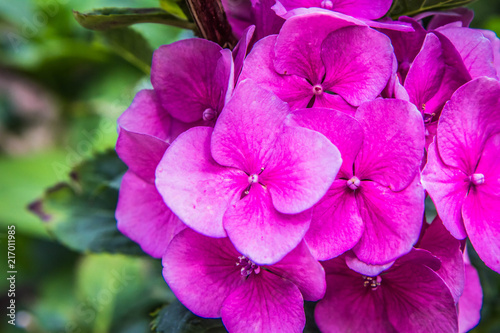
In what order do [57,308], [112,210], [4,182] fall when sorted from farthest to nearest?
[4,182] → [57,308] → [112,210]

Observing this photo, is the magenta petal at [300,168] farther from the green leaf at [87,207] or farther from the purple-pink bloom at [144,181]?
the green leaf at [87,207]

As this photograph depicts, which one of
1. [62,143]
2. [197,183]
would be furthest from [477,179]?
[62,143]

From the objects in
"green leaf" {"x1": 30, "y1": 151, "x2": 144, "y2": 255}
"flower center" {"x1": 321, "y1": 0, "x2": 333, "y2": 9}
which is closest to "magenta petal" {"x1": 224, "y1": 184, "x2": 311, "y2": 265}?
"flower center" {"x1": 321, "y1": 0, "x2": 333, "y2": 9}

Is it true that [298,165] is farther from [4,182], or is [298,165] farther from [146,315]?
[4,182]

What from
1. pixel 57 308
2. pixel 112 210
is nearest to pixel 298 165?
pixel 112 210

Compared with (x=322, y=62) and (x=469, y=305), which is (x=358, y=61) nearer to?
(x=322, y=62)
